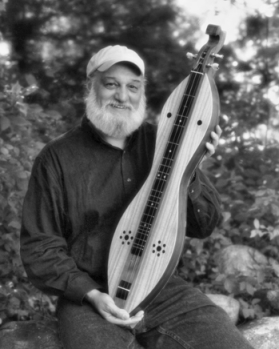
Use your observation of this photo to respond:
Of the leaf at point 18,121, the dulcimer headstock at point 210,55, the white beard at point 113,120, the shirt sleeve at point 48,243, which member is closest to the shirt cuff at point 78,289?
the shirt sleeve at point 48,243

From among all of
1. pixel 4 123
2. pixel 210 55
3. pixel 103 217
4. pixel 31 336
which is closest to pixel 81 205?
pixel 103 217

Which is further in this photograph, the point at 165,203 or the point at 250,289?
the point at 250,289

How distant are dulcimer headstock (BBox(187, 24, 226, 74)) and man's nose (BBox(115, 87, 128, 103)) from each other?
1.09ft

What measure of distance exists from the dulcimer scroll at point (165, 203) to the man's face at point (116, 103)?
0.63 feet

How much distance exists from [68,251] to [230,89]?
9.18ft

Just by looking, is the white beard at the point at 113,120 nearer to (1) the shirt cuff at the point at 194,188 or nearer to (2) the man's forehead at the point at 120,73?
(2) the man's forehead at the point at 120,73

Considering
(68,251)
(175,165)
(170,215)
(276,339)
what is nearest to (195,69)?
(175,165)

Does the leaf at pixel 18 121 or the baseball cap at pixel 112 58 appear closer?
the baseball cap at pixel 112 58

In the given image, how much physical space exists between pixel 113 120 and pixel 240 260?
1916 mm

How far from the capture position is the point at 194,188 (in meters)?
2.77

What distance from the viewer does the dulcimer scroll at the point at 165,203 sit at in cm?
263

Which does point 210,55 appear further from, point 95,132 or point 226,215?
point 226,215

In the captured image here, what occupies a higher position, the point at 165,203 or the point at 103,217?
the point at 165,203

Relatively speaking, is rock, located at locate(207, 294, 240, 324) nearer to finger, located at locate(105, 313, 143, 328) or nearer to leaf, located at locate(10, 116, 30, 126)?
finger, located at locate(105, 313, 143, 328)
